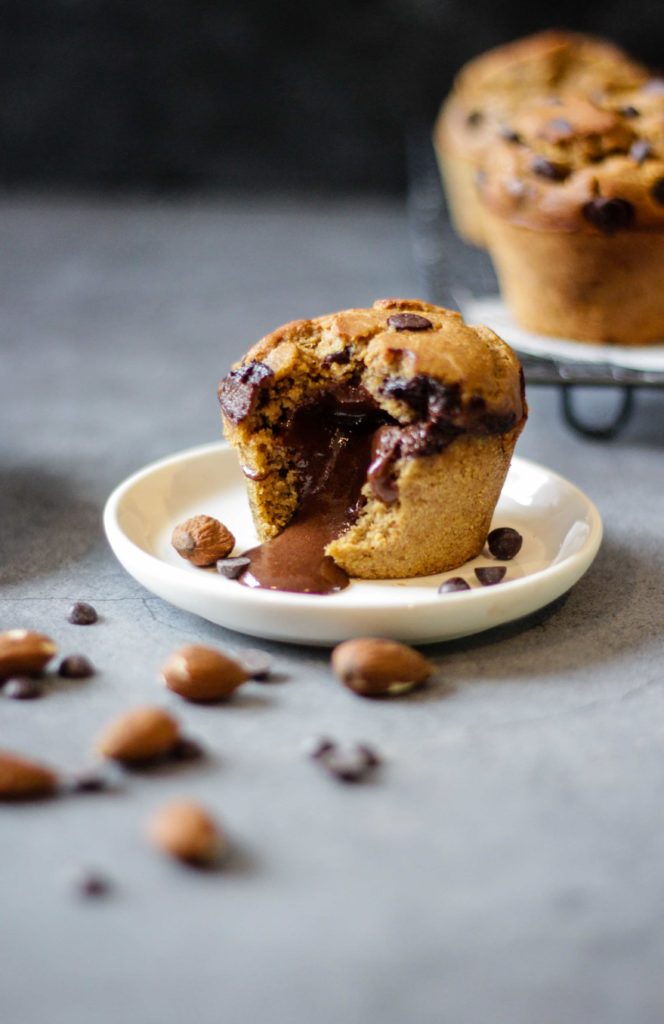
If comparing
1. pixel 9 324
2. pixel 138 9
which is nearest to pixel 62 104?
pixel 138 9

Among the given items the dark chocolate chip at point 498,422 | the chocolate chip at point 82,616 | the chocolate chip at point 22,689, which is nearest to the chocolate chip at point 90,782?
the chocolate chip at point 22,689

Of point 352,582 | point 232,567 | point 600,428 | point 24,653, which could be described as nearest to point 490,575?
point 352,582

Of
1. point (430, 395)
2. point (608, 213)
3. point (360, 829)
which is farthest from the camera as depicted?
point (608, 213)

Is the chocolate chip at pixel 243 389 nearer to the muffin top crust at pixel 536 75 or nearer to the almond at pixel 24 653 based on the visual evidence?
the almond at pixel 24 653

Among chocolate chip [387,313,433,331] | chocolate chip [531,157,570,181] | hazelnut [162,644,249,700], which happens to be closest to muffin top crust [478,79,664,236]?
chocolate chip [531,157,570,181]

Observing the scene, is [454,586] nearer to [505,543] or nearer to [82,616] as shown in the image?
[505,543]

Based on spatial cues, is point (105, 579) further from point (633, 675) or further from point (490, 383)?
point (633, 675)

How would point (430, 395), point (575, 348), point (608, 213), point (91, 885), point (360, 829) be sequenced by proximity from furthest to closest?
point (575, 348) → point (608, 213) → point (430, 395) → point (360, 829) → point (91, 885)

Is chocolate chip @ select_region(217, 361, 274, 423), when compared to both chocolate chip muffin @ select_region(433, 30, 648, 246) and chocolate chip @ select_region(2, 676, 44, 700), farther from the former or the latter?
chocolate chip muffin @ select_region(433, 30, 648, 246)
